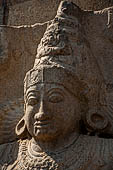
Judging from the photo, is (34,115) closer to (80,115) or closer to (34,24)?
(80,115)

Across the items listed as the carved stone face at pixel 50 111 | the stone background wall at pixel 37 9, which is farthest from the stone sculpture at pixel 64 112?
the stone background wall at pixel 37 9

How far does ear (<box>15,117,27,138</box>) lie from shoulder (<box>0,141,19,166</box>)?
0.09 meters

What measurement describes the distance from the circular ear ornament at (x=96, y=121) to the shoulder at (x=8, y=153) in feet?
2.33

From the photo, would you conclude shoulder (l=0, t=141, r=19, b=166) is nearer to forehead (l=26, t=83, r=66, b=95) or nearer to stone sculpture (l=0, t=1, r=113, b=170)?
stone sculpture (l=0, t=1, r=113, b=170)

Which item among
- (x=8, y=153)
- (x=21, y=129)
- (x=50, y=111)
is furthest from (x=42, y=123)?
(x=8, y=153)

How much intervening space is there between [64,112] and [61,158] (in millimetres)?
389

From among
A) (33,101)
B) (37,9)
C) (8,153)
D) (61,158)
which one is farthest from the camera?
(37,9)

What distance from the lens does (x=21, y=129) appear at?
401 centimetres

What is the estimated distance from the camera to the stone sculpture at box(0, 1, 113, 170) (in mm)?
3635

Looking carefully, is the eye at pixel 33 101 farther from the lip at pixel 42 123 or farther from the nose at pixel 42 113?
the lip at pixel 42 123

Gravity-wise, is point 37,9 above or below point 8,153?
above

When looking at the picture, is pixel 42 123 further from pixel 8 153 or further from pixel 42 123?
pixel 8 153

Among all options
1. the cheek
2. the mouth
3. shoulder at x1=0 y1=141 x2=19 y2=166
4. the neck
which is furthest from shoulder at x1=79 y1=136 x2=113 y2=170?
shoulder at x1=0 y1=141 x2=19 y2=166

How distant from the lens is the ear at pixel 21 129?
13.1 ft
